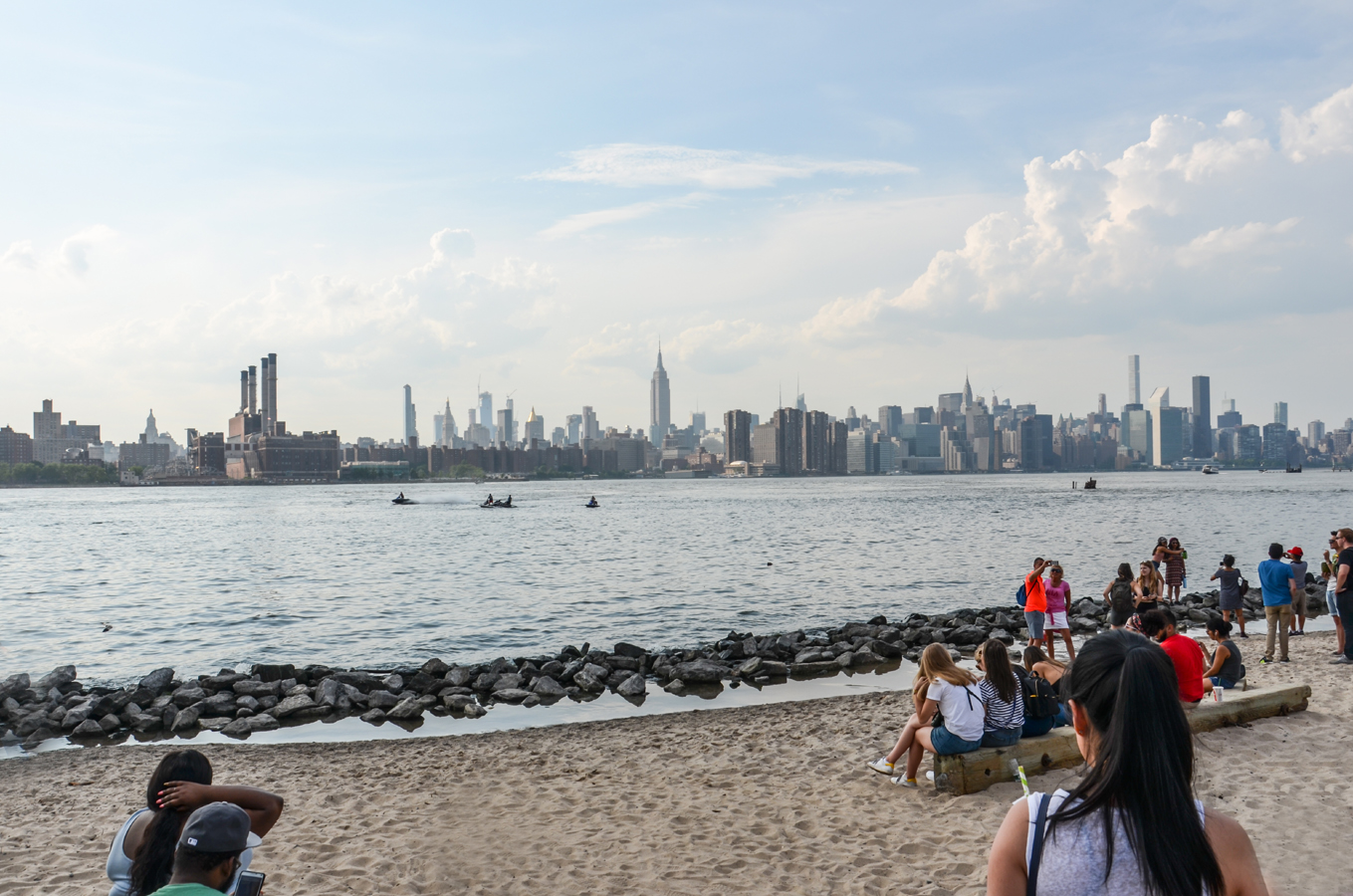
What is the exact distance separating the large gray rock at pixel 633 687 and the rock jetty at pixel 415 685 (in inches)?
0.8

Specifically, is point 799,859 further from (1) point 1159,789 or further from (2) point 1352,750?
(2) point 1352,750

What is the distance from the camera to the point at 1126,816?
7.20ft

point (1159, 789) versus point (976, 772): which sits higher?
point (1159, 789)

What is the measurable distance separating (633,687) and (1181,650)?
887 centimetres

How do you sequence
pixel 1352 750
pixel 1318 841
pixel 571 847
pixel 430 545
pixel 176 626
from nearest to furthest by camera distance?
pixel 1318 841, pixel 571 847, pixel 1352 750, pixel 176 626, pixel 430 545

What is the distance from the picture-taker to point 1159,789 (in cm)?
215

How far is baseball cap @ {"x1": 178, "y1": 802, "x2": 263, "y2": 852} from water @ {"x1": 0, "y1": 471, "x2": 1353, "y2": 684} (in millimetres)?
16412

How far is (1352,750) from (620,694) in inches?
401

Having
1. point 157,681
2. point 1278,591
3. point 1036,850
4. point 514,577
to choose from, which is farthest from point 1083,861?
point 514,577

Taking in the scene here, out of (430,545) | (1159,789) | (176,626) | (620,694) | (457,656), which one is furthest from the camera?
(430,545)

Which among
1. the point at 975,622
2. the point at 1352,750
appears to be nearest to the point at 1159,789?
the point at 1352,750

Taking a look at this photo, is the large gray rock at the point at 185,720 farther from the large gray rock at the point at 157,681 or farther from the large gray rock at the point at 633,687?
the large gray rock at the point at 633,687

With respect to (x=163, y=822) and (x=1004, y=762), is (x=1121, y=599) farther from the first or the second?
(x=163, y=822)

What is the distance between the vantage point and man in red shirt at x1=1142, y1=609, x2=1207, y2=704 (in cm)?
909
